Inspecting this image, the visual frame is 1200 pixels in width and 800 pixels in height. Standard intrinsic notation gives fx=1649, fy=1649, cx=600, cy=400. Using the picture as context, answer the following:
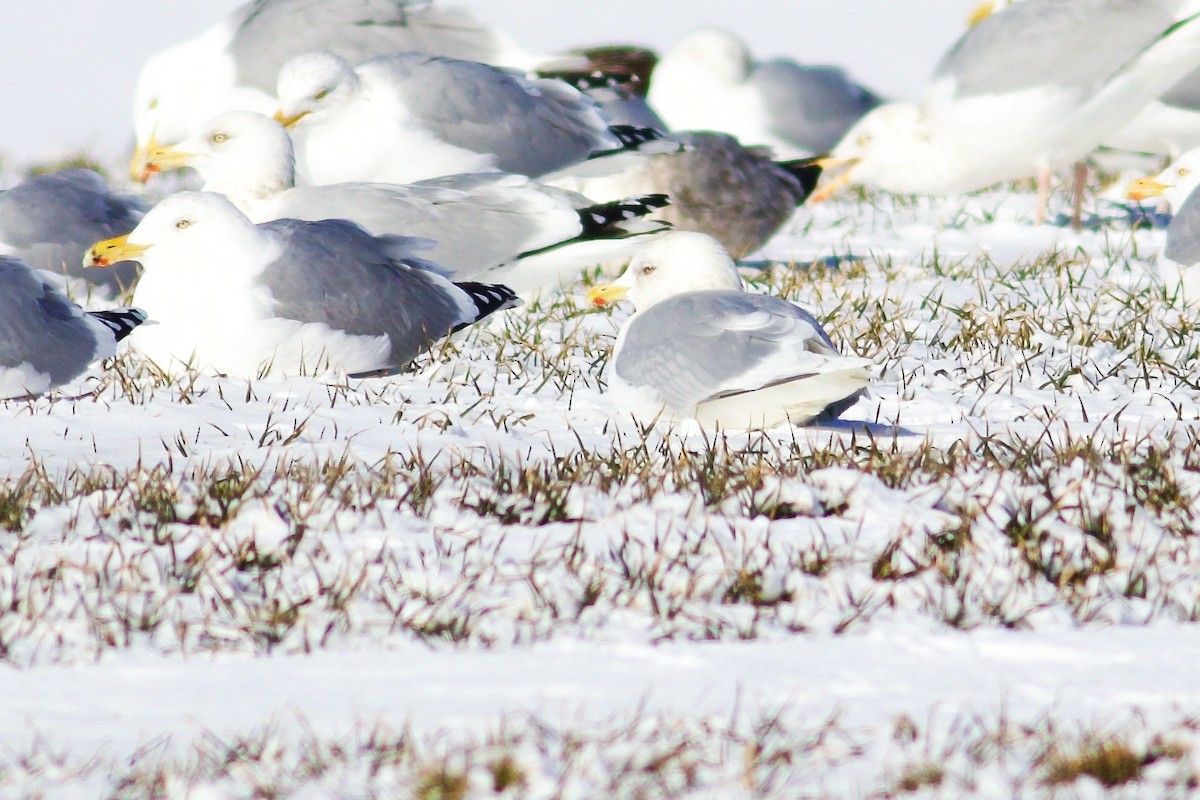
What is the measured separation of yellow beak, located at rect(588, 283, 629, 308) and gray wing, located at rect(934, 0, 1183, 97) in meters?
5.32

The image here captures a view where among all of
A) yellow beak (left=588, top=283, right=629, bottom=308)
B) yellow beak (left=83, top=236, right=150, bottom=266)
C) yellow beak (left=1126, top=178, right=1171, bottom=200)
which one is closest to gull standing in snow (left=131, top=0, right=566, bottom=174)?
yellow beak (left=1126, top=178, right=1171, bottom=200)

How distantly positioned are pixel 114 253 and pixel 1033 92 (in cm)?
633

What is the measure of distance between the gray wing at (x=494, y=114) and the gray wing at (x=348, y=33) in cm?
163

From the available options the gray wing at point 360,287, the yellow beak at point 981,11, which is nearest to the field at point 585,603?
the gray wing at point 360,287

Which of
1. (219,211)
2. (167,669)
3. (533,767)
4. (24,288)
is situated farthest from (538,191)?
(533,767)

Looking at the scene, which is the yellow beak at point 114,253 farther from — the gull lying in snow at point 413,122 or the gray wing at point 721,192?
the gray wing at point 721,192

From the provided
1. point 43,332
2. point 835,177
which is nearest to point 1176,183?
A: point 835,177

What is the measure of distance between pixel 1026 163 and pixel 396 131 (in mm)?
4542

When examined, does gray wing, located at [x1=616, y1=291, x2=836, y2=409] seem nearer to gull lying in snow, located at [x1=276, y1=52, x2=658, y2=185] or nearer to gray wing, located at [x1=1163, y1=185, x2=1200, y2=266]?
gray wing, located at [x1=1163, y1=185, x2=1200, y2=266]

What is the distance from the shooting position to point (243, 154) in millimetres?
7859

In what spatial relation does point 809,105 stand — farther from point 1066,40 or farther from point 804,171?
point 804,171

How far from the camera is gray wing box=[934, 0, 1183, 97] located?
10062mm

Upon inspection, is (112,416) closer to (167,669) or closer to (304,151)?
(167,669)

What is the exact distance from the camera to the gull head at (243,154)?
7.86 m
